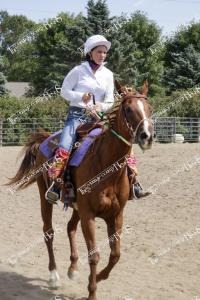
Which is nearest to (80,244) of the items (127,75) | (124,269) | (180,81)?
(124,269)

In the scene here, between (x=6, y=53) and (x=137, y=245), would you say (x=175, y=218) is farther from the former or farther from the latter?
(x=6, y=53)

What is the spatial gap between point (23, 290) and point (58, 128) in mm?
21133

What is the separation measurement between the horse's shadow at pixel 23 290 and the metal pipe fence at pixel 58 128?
18.2 m

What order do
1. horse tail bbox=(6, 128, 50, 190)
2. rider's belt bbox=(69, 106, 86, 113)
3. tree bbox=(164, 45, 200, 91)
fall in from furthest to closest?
tree bbox=(164, 45, 200, 91)
horse tail bbox=(6, 128, 50, 190)
rider's belt bbox=(69, 106, 86, 113)

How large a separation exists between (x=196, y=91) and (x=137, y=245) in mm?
24311

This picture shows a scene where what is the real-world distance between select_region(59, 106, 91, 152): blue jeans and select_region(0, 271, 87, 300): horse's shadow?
164 cm

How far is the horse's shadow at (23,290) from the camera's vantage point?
5.61 meters

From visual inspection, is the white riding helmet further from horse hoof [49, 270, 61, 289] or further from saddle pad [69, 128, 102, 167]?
horse hoof [49, 270, 61, 289]

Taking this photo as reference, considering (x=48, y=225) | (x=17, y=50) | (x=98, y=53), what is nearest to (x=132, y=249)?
(x=48, y=225)

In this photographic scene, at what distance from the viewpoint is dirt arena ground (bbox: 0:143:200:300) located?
5.80m

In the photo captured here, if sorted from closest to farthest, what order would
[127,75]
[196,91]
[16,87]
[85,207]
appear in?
[85,207], [196,91], [127,75], [16,87]

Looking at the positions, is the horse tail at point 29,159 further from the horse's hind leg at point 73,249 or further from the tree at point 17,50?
the tree at point 17,50

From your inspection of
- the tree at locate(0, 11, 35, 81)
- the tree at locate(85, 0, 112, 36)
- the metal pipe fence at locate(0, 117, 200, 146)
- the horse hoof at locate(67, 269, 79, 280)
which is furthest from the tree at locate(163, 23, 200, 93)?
the horse hoof at locate(67, 269, 79, 280)

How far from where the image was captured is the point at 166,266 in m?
6.60
